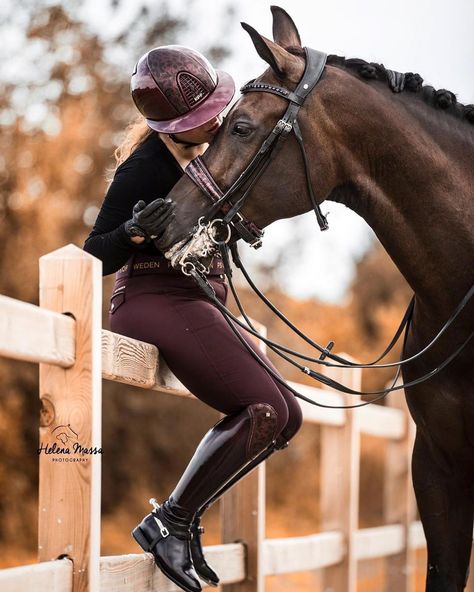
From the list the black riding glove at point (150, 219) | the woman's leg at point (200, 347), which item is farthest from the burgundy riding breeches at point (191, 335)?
the black riding glove at point (150, 219)

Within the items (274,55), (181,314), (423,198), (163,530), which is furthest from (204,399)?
(274,55)

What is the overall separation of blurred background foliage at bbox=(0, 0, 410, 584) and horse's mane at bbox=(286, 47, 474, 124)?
7043 millimetres

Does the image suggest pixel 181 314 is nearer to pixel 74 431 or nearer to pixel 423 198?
pixel 74 431

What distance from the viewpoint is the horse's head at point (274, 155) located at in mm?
3291

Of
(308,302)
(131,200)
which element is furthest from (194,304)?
(308,302)

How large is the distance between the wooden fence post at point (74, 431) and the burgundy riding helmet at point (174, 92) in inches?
30.6

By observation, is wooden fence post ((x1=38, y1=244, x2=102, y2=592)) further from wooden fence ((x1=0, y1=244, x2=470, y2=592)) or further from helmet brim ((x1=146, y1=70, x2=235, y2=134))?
helmet brim ((x1=146, y1=70, x2=235, y2=134))

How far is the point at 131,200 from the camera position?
3396 millimetres

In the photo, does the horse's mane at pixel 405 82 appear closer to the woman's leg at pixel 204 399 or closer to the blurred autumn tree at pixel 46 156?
the woman's leg at pixel 204 399

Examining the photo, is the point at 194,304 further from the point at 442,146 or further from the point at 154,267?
the point at 442,146

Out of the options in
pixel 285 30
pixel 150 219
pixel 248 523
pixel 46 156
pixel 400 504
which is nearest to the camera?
pixel 150 219

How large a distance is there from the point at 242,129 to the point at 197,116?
196mm

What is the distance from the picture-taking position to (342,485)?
5.81 metres

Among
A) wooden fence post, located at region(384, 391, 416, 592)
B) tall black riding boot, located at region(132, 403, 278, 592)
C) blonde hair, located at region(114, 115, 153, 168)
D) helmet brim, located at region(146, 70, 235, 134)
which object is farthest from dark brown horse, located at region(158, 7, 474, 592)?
wooden fence post, located at region(384, 391, 416, 592)
